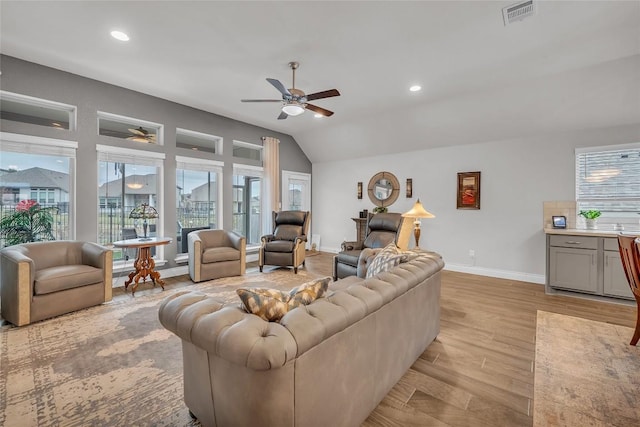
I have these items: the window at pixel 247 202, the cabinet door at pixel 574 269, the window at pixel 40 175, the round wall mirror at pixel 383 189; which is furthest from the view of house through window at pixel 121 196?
the cabinet door at pixel 574 269

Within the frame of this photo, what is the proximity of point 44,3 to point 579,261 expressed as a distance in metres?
6.60

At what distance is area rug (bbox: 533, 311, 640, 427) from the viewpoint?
5.56 ft

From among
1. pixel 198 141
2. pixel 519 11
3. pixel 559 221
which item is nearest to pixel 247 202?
pixel 198 141

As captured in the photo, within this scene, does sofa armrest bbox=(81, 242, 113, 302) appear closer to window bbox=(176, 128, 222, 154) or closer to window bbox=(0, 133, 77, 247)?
window bbox=(0, 133, 77, 247)

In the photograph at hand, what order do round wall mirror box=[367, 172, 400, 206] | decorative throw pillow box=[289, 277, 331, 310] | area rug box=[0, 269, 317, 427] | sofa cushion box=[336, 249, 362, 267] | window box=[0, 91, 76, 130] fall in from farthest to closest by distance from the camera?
round wall mirror box=[367, 172, 400, 206] < sofa cushion box=[336, 249, 362, 267] < window box=[0, 91, 76, 130] < area rug box=[0, 269, 317, 427] < decorative throw pillow box=[289, 277, 331, 310]

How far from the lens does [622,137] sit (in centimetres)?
403

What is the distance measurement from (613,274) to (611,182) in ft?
4.71

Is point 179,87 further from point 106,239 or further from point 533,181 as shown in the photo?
point 533,181

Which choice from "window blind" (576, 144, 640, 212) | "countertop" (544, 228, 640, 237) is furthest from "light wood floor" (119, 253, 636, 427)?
"window blind" (576, 144, 640, 212)

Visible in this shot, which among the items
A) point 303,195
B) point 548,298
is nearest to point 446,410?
point 548,298

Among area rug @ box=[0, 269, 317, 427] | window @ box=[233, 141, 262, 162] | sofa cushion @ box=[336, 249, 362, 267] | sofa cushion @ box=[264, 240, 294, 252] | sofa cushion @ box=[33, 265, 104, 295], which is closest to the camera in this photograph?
area rug @ box=[0, 269, 317, 427]

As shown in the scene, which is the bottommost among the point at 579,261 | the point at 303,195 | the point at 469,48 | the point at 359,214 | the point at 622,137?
the point at 579,261

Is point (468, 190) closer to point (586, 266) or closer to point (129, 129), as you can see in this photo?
point (586, 266)

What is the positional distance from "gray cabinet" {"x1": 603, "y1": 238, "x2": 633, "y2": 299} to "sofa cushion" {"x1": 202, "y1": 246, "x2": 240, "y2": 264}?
5228 millimetres
